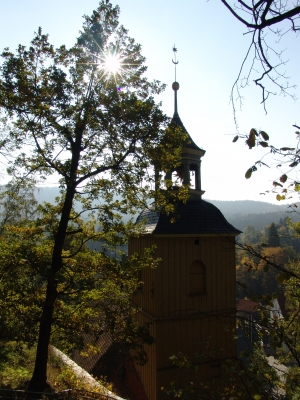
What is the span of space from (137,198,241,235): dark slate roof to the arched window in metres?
A: 1.22

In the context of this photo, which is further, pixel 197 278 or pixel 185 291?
pixel 197 278

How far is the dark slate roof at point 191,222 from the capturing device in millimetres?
10172

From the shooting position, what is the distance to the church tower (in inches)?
386

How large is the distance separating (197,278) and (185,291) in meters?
0.67

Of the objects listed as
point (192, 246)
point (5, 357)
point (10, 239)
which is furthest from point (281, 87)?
point (5, 357)

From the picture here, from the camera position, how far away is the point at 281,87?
2512mm

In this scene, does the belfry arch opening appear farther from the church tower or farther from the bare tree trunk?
the bare tree trunk

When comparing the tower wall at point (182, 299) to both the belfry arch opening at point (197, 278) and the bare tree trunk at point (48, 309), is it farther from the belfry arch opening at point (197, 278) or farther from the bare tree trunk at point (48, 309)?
the bare tree trunk at point (48, 309)

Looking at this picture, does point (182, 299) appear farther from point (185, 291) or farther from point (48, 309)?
point (48, 309)

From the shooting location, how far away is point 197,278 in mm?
10773

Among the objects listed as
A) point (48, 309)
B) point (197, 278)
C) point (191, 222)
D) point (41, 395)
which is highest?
point (191, 222)

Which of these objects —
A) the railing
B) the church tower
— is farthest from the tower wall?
the railing

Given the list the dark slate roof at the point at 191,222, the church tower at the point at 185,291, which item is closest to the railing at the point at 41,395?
the church tower at the point at 185,291

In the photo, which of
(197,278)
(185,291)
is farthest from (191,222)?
(185,291)
